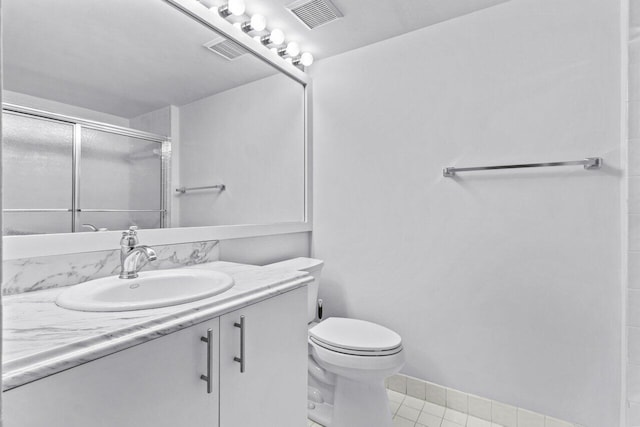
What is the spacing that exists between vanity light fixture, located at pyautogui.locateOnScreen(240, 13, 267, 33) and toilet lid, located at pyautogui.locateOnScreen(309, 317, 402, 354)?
1515mm

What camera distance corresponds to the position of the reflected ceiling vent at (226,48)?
1568mm

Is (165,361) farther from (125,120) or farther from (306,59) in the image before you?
(306,59)

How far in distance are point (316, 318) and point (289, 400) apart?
28.0 inches

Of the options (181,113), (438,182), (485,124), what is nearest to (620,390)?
(438,182)

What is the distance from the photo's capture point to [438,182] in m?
1.74

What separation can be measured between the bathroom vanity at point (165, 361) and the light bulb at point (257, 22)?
1224mm

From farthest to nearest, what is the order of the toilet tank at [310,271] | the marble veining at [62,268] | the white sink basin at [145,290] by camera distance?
the toilet tank at [310,271], the marble veining at [62,268], the white sink basin at [145,290]

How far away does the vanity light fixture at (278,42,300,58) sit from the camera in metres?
1.92

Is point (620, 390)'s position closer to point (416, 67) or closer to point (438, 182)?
point (438, 182)

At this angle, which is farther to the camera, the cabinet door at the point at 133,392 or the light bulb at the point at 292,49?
the light bulb at the point at 292,49

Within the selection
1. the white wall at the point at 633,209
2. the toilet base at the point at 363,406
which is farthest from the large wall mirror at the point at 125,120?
the white wall at the point at 633,209

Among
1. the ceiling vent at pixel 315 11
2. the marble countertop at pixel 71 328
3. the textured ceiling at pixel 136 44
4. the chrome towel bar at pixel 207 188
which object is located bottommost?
the marble countertop at pixel 71 328

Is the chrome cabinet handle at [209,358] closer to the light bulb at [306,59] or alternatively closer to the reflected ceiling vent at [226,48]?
the reflected ceiling vent at [226,48]

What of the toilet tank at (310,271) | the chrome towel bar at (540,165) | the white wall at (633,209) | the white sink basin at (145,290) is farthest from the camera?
the toilet tank at (310,271)
